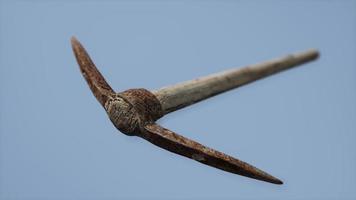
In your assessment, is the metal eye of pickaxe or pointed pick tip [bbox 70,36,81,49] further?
pointed pick tip [bbox 70,36,81,49]

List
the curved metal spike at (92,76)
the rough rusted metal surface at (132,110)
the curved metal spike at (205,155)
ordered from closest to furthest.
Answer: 1. the curved metal spike at (205,155)
2. the rough rusted metal surface at (132,110)
3. the curved metal spike at (92,76)

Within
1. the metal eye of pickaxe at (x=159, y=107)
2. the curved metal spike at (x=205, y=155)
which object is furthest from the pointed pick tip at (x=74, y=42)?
the curved metal spike at (x=205, y=155)

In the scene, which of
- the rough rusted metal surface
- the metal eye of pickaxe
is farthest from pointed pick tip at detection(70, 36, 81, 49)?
the rough rusted metal surface

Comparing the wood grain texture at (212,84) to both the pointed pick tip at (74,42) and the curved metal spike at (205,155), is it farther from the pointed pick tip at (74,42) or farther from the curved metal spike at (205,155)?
the pointed pick tip at (74,42)

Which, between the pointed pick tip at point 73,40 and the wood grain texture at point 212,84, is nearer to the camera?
the wood grain texture at point 212,84

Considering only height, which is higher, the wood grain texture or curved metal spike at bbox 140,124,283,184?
the wood grain texture

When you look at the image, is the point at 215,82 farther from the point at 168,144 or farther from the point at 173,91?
the point at 168,144

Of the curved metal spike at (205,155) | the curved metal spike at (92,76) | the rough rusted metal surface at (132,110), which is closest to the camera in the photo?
the curved metal spike at (205,155)

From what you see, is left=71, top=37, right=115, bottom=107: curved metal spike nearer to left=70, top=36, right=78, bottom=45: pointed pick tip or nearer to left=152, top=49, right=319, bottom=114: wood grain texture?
left=70, top=36, right=78, bottom=45: pointed pick tip

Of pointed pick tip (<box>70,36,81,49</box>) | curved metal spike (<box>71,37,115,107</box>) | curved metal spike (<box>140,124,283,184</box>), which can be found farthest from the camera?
pointed pick tip (<box>70,36,81,49</box>)

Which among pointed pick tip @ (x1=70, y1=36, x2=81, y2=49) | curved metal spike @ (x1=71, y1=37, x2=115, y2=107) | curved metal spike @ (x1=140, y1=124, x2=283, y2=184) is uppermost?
pointed pick tip @ (x1=70, y1=36, x2=81, y2=49)
